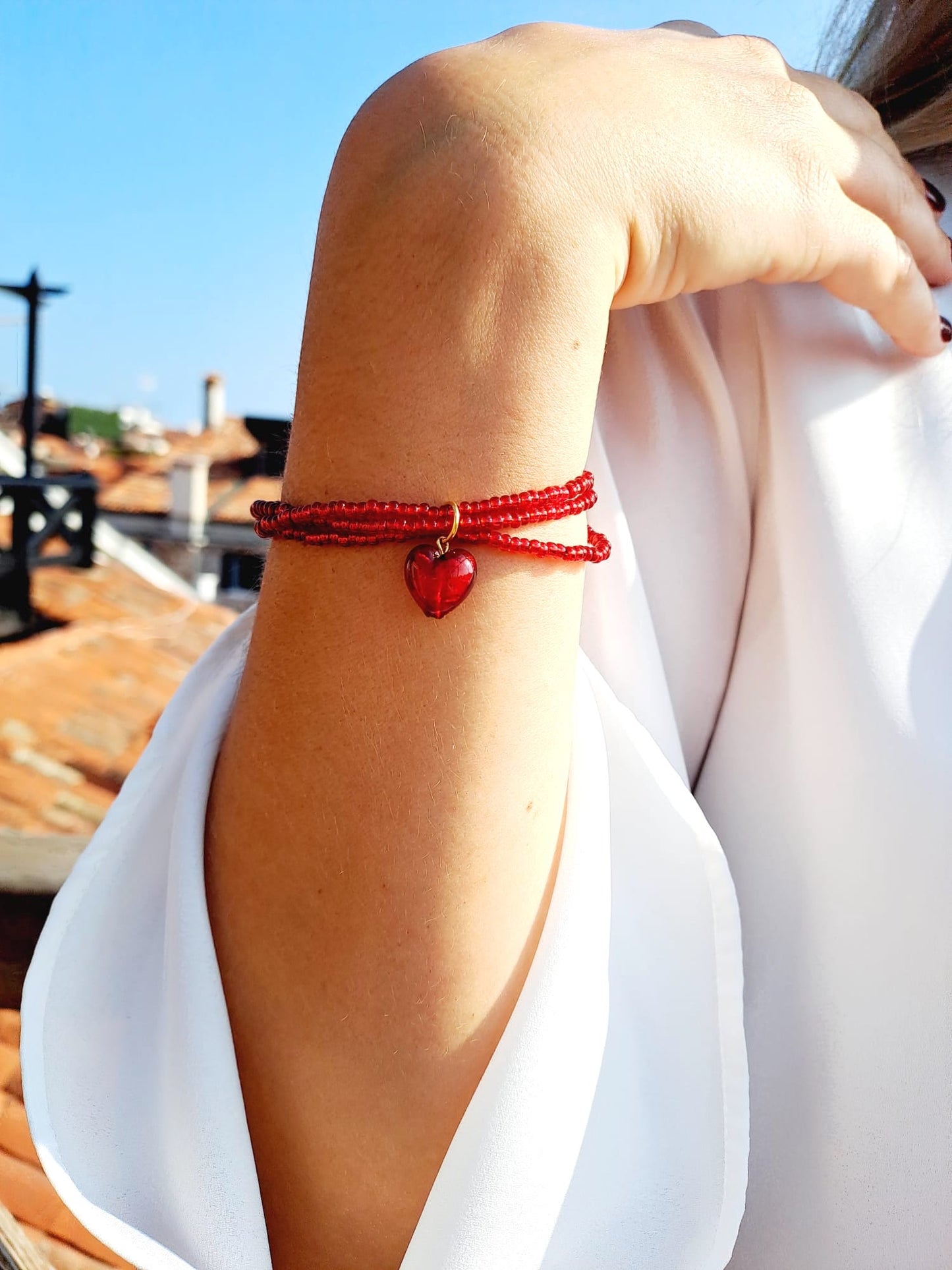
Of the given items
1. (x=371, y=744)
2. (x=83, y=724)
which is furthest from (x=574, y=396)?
(x=83, y=724)

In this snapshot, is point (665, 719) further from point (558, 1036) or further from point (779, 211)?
point (779, 211)

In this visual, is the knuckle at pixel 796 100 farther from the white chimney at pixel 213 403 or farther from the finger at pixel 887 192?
the white chimney at pixel 213 403

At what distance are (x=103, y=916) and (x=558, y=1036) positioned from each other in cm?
40

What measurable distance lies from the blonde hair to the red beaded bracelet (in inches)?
30.4

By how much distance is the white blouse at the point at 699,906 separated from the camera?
0.74 meters

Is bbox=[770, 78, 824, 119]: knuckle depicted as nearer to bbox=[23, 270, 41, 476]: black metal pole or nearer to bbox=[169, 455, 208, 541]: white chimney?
bbox=[23, 270, 41, 476]: black metal pole

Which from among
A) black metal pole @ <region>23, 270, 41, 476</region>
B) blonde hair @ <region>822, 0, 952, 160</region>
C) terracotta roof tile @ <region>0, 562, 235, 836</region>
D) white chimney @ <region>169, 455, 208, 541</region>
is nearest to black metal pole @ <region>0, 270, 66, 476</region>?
black metal pole @ <region>23, 270, 41, 476</region>

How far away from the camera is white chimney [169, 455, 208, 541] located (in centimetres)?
1536

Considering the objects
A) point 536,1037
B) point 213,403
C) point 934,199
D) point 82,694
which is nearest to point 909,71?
point 934,199

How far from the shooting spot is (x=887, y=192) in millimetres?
902

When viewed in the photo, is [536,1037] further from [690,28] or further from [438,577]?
[690,28]

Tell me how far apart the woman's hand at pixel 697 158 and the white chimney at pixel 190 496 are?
15.3 m

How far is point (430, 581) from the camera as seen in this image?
0.67m

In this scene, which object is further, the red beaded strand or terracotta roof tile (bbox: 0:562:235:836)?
terracotta roof tile (bbox: 0:562:235:836)
